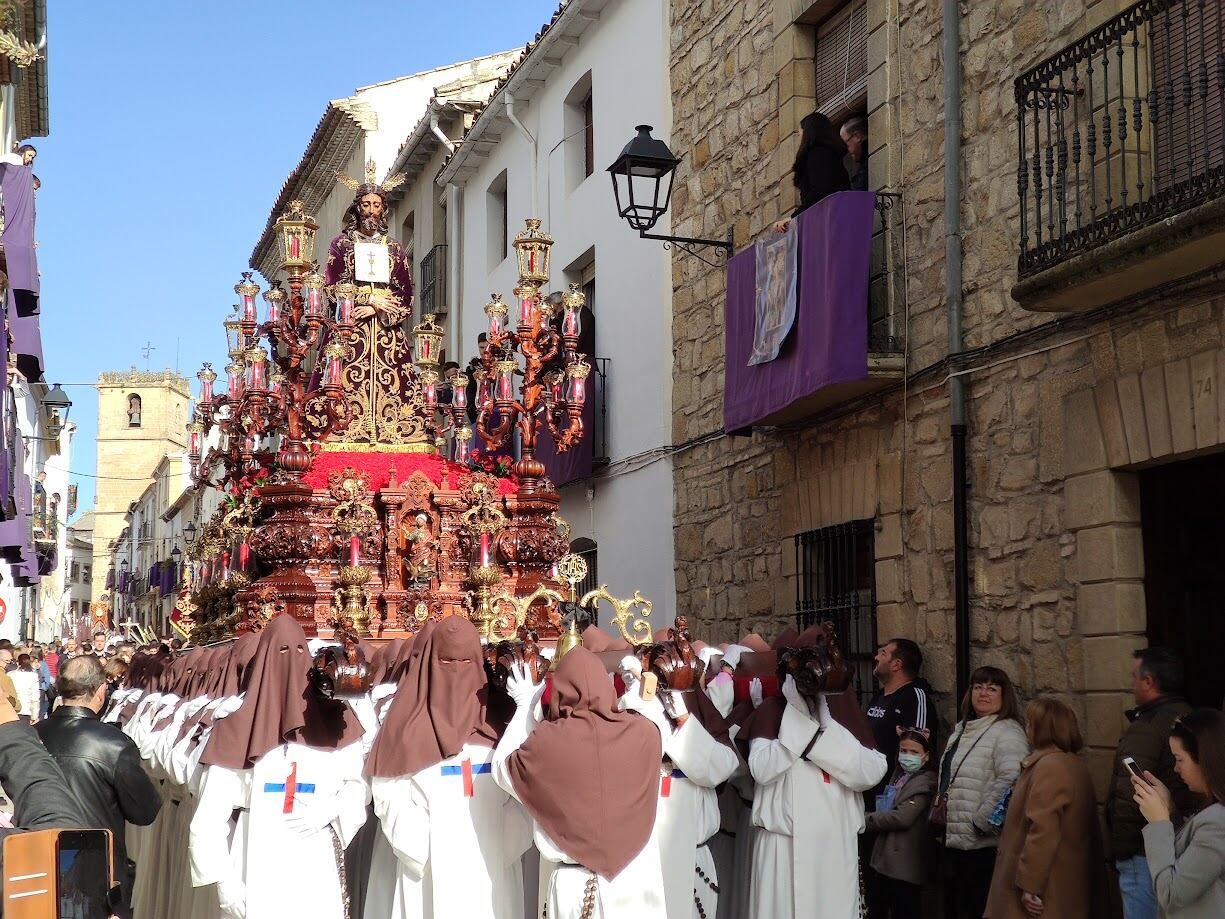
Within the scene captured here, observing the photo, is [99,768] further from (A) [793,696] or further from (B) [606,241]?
(B) [606,241]

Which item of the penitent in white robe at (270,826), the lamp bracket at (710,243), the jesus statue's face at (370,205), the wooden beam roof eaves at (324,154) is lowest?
the penitent in white robe at (270,826)

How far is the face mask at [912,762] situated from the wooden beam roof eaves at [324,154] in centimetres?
1811

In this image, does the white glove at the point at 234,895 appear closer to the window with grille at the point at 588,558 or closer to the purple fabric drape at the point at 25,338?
the window with grille at the point at 588,558

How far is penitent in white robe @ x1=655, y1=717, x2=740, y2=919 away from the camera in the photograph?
6113 mm

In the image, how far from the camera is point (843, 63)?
10023mm

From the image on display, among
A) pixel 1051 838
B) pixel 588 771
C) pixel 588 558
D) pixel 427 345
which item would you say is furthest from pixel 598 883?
pixel 588 558

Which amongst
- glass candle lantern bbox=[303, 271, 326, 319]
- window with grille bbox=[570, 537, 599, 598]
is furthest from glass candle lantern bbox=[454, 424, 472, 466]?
window with grille bbox=[570, 537, 599, 598]

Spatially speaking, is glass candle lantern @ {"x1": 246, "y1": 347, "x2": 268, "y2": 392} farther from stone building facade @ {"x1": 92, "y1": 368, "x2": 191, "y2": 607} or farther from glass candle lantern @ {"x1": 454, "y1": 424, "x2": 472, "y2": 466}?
stone building facade @ {"x1": 92, "y1": 368, "x2": 191, "y2": 607}

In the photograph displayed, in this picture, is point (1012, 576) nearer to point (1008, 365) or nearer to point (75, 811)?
point (1008, 365)

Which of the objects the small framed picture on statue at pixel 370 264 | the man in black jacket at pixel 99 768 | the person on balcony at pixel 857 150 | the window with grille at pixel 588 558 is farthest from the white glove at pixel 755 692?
the window with grille at pixel 588 558

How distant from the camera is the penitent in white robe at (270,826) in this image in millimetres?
6008

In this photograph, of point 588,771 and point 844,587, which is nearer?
point 588,771

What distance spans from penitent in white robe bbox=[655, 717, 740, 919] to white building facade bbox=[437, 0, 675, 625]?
242 inches

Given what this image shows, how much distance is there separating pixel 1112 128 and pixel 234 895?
16.6ft
